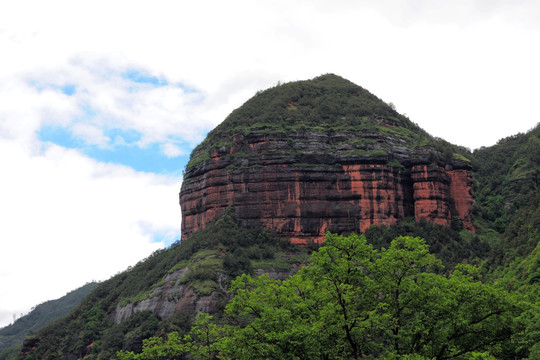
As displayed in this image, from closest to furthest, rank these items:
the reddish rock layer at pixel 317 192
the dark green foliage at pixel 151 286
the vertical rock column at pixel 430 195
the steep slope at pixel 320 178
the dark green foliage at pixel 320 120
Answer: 1. the dark green foliage at pixel 151 286
2. the reddish rock layer at pixel 317 192
3. the steep slope at pixel 320 178
4. the vertical rock column at pixel 430 195
5. the dark green foliage at pixel 320 120

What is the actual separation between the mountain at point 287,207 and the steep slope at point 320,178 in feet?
0.69

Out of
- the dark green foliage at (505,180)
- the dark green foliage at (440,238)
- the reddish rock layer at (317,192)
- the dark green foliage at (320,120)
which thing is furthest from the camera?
the dark green foliage at (505,180)

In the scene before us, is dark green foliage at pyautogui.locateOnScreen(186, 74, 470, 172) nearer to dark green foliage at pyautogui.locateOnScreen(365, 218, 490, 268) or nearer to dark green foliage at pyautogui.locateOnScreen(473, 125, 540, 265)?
dark green foliage at pyautogui.locateOnScreen(365, 218, 490, 268)

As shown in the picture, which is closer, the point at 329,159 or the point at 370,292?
the point at 370,292

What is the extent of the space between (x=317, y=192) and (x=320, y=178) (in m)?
2.85

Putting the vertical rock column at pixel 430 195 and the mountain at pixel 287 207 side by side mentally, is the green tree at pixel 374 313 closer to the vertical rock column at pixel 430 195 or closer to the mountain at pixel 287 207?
the mountain at pixel 287 207

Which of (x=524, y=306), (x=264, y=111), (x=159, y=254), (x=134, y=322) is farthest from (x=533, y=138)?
(x=524, y=306)

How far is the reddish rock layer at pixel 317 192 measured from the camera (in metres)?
104

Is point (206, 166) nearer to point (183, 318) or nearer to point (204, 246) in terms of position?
point (204, 246)

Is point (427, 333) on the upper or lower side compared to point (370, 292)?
lower

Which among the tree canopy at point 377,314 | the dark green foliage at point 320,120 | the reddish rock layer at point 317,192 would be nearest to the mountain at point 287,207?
the reddish rock layer at point 317,192

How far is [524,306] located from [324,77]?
12916 cm

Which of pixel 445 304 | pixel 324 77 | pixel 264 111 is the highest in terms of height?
pixel 324 77

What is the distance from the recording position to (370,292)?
30375 mm
